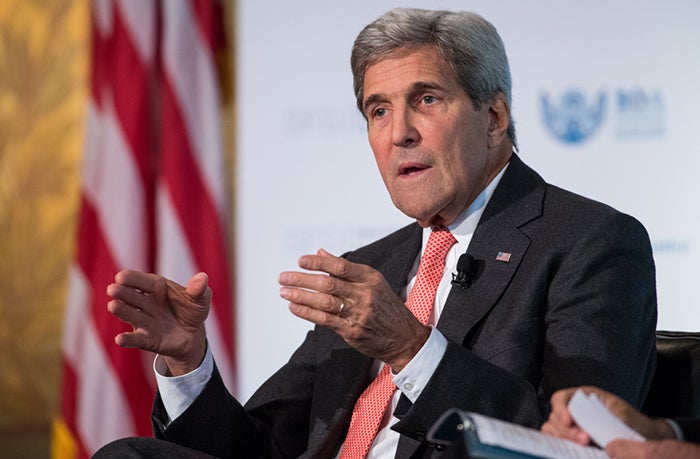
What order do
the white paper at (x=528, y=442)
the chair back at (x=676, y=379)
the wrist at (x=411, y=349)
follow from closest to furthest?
the white paper at (x=528, y=442) → the wrist at (x=411, y=349) → the chair back at (x=676, y=379)

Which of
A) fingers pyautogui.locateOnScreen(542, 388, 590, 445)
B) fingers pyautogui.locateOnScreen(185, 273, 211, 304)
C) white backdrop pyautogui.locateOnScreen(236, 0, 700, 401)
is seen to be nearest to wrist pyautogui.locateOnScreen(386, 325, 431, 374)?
fingers pyautogui.locateOnScreen(542, 388, 590, 445)

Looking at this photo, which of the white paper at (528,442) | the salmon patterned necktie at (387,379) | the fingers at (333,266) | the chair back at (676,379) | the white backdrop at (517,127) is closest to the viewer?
the white paper at (528,442)

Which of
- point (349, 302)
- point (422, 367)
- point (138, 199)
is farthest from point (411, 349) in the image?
point (138, 199)

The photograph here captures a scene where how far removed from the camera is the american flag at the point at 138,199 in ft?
13.1

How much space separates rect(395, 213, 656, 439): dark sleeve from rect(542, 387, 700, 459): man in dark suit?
0.28 m

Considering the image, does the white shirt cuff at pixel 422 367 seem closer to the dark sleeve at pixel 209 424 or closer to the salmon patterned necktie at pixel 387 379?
the salmon patterned necktie at pixel 387 379

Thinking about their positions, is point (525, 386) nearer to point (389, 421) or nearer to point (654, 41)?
point (389, 421)

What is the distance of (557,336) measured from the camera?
6.71ft

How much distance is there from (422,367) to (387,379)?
0.40m

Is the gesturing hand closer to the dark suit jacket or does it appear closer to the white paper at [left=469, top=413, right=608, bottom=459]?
the dark suit jacket

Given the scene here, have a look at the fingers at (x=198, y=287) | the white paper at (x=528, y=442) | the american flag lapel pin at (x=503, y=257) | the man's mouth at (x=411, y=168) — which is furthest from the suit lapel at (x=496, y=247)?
the white paper at (x=528, y=442)

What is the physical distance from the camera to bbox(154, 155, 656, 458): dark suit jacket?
6.33 feet

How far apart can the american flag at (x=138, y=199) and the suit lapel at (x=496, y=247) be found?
1.93 meters

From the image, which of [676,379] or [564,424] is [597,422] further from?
[676,379]
